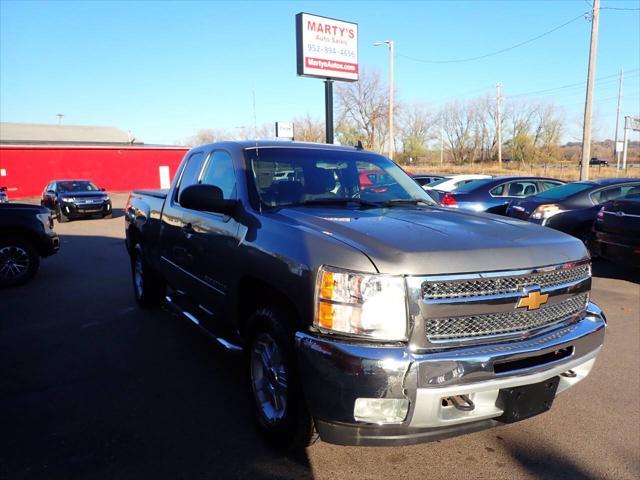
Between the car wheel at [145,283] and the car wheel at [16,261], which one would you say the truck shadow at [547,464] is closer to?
the car wheel at [145,283]

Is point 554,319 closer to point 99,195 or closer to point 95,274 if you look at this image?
point 95,274

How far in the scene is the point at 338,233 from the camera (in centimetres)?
266

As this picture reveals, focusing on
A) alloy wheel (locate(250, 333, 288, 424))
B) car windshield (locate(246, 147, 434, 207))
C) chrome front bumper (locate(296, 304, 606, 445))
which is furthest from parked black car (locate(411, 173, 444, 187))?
chrome front bumper (locate(296, 304, 606, 445))

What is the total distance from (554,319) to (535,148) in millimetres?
69130

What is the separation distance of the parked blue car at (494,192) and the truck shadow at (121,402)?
740 centimetres

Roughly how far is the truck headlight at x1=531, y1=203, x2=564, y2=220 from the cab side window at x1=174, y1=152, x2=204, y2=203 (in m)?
6.50

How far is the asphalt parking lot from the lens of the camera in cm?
286

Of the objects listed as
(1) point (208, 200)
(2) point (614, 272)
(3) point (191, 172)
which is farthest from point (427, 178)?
(1) point (208, 200)

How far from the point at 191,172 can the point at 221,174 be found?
0.83m

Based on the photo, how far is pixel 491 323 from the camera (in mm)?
2518

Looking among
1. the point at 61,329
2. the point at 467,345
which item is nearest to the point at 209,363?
the point at 61,329

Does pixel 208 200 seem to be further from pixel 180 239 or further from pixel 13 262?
pixel 13 262

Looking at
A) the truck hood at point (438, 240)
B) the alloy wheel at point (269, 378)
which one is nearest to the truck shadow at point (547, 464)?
the truck hood at point (438, 240)

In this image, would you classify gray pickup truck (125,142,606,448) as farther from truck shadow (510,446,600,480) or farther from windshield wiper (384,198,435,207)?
truck shadow (510,446,600,480)
